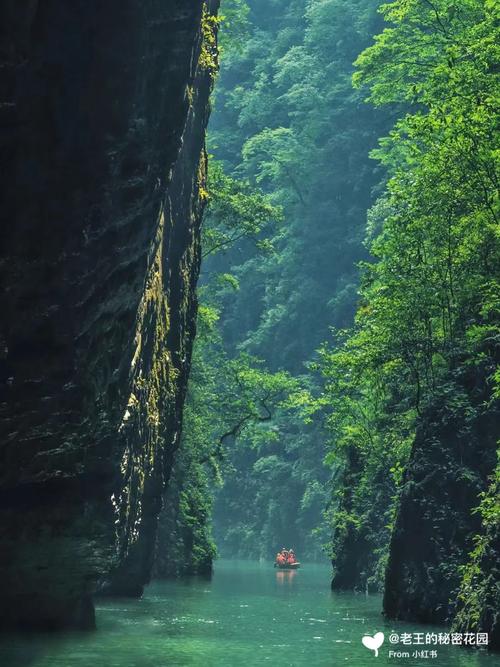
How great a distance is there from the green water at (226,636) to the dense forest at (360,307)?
69.5 inches

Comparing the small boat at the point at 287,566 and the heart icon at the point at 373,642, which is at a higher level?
the small boat at the point at 287,566

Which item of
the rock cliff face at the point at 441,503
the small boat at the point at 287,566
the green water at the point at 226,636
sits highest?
the rock cliff face at the point at 441,503

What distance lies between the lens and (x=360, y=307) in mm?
35906

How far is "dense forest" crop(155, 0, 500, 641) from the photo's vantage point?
73.9ft

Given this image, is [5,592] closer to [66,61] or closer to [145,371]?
[145,371]

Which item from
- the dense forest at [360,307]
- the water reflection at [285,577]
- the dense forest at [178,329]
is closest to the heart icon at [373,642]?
the dense forest at [178,329]

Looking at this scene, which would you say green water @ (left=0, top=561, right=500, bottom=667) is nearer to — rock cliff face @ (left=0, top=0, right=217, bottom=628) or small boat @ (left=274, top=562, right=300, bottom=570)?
rock cliff face @ (left=0, top=0, right=217, bottom=628)

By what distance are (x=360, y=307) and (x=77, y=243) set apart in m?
24.1

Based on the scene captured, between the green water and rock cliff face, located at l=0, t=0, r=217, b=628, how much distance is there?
1.72 metres

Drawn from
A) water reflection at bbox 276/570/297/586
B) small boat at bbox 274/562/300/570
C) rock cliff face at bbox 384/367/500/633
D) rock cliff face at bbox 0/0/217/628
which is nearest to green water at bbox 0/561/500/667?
rock cliff face at bbox 384/367/500/633

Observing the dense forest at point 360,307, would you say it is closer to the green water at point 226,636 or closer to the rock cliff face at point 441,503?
the rock cliff face at point 441,503

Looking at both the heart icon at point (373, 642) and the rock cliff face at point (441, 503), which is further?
the rock cliff face at point (441, 503)

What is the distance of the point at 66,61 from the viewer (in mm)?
11359

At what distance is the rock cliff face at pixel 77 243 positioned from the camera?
11.3m
